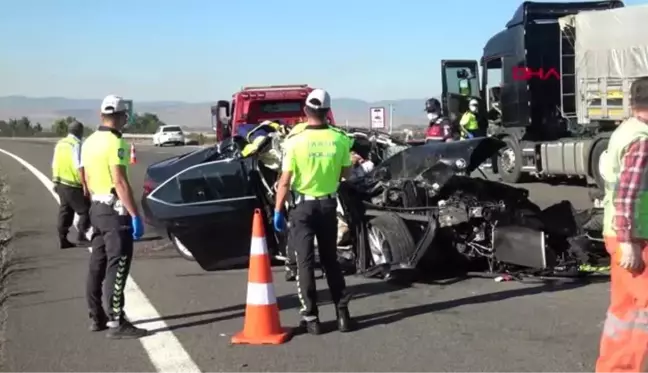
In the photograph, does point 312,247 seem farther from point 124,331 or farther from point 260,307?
point 124,331

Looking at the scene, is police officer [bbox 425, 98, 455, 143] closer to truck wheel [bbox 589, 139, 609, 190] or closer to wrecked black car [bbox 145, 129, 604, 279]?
truck wheel [bbox 589, 139, 609, 190]

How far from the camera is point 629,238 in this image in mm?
4434

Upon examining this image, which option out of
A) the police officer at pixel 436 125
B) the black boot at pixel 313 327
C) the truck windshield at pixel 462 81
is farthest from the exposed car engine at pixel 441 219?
the truck windshield at pixel 462 81

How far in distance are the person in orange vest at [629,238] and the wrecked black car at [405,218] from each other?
3.46 m

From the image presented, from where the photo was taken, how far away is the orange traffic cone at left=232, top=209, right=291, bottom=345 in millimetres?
6270

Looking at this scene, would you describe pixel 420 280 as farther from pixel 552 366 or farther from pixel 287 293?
pixel 552 366

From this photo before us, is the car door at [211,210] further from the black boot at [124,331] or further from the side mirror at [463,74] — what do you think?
the side mirror at [463,74]

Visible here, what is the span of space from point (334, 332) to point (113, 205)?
190cm

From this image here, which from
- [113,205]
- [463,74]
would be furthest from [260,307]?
[463,74]

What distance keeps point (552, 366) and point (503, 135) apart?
49.4 ft

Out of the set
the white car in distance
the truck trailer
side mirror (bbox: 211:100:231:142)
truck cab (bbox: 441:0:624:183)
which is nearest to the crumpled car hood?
the truck trailer

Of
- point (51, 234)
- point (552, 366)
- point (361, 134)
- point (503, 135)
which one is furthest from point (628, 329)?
point (503, 135)

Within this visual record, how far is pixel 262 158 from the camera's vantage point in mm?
8836

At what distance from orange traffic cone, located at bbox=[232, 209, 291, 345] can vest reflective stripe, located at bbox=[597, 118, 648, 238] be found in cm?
257
